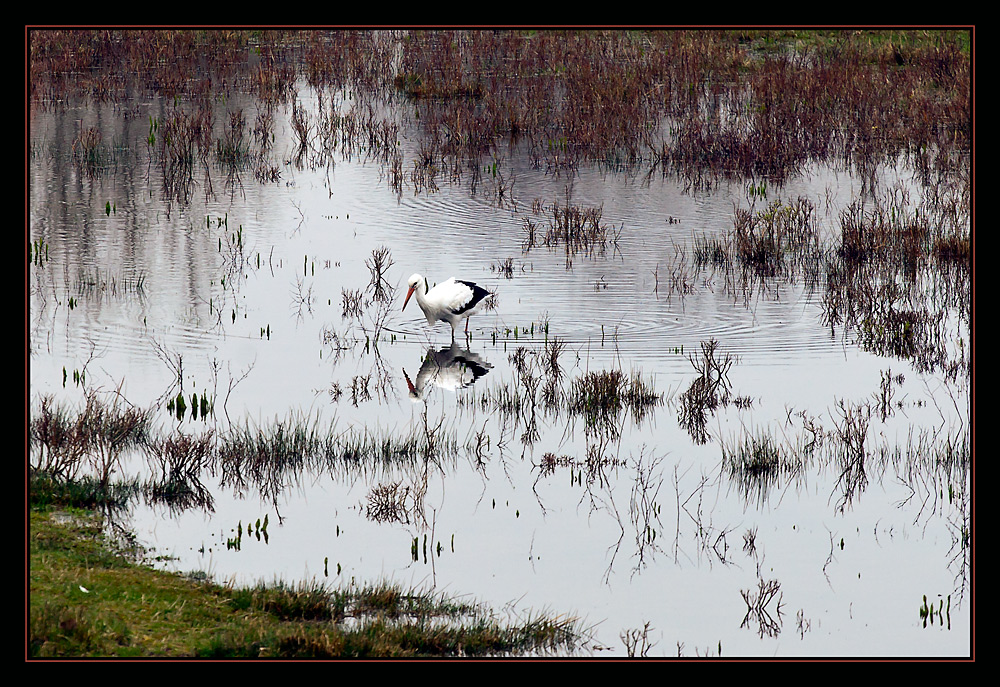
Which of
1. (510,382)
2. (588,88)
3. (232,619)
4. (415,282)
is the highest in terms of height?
(588,88)

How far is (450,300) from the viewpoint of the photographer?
35.5ft

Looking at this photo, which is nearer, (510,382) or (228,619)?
(228,619)

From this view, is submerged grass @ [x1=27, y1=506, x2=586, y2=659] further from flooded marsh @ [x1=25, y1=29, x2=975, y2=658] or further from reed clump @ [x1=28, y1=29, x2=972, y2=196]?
Result: reed clump @ [x1=28, y1=29, x2=972, y2=196]

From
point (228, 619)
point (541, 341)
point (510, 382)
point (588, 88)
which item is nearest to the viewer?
point (228, 619)

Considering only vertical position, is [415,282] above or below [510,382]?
above

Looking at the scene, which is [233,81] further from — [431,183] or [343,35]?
[431,183]

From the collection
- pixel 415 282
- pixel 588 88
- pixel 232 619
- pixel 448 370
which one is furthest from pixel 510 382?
pixel 588 88

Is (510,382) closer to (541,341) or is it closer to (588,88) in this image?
(541,341)

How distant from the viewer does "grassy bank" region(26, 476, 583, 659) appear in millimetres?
5512

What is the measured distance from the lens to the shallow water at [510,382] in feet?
22.1

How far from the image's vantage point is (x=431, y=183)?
16953 mm

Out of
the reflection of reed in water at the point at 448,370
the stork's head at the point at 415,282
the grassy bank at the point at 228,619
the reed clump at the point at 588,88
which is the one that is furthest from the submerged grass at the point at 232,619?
the reed clump at the point at 588,88

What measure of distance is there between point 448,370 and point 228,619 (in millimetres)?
4500
